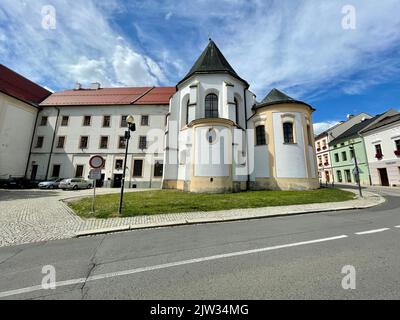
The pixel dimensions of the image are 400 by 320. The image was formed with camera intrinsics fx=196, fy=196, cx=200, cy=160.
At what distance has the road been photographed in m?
2.67

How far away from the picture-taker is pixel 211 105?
1959cm

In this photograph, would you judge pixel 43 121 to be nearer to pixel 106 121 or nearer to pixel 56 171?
pixel 56 171

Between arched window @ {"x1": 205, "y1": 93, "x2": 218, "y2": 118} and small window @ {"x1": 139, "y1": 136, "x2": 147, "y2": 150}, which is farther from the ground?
arched window @ {"x1": 205, "y1": 93, "x2": 218, "y2": 118}

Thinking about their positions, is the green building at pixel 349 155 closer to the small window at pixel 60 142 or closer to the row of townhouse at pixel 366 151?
the row of townhouse at pixel 366 151

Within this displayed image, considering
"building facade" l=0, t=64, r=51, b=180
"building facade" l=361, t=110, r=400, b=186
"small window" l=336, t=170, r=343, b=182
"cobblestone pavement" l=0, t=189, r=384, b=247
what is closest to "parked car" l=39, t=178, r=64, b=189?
"building facade" l=0, t=64, r=51, b=180

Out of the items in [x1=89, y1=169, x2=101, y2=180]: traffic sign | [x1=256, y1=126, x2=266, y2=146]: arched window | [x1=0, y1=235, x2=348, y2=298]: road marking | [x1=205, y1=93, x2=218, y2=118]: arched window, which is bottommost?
[x1=0, y1=235, x2=348, y2=298]: road marking

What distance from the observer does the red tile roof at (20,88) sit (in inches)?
1015

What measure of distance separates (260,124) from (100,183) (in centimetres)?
2106

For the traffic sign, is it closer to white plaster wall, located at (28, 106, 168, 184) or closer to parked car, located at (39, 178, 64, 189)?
white plaster wall, located at (28, 106, 168, 184)

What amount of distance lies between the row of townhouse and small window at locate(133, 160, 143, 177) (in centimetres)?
2311

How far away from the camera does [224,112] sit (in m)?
18.7

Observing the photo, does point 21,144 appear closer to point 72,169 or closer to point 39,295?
point 72,169

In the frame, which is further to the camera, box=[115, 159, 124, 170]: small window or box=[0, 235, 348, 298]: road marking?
box=[115, 159, 124, 170]: small window
